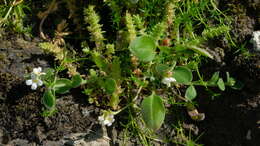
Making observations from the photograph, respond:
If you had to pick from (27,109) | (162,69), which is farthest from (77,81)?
(162,69)

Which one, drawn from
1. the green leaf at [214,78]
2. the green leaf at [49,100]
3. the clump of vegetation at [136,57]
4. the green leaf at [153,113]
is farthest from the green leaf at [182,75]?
the green leaf at [49,100]

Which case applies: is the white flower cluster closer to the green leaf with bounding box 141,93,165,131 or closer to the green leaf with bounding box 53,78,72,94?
the green leaf with bounding box 53,78,72,94

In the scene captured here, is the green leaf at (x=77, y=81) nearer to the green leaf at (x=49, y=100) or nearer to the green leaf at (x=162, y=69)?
the green leaf at (x=49, y=100)

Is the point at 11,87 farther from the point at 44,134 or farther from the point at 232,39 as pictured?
the point at 232,39

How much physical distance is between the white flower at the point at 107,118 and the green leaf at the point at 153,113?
0.19 m

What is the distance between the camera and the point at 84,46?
2246mm

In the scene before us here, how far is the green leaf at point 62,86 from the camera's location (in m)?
1.97

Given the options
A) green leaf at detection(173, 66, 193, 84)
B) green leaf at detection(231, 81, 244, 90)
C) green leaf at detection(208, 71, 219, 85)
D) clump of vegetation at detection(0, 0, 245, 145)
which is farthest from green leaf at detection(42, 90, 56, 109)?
green leaf at detection(231, 81, 244, 90)

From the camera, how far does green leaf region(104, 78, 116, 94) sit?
76.9 inches

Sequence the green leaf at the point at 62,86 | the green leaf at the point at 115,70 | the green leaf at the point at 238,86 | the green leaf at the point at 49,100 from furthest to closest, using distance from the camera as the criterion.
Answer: the green leaf at the point at 238,86, the green leaf at the point at 115,70, the green leaf at the point at 62,86, the green leaf at the point at 49,100

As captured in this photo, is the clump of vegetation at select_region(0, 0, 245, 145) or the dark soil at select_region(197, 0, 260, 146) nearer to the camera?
the clump of vegetation at select_region(0, 0, 245, 145)

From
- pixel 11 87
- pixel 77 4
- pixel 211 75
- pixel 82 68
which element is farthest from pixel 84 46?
pixel 211 75

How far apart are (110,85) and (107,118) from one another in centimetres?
19

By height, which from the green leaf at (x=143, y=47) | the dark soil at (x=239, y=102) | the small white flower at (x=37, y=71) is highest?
the green leaf at (x=143, y=47)
